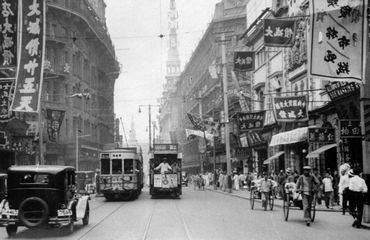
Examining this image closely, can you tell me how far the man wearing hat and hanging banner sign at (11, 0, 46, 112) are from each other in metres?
14.3

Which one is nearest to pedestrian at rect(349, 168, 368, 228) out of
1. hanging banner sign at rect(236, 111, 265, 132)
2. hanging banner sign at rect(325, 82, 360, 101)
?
hanging banner sign at rect(325, 82, 360, 101)

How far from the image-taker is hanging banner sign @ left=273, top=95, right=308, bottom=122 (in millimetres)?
28094

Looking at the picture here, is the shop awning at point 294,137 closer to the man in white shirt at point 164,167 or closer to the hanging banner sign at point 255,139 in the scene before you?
the man in white shirt at point 164,167

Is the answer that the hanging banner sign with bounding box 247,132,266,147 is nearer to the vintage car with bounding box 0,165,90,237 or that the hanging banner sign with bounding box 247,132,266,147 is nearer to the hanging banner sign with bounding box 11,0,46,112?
the hanging banner sign with bounding box 11,0,46,112

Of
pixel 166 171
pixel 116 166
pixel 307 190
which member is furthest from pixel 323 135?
pixel 116 166

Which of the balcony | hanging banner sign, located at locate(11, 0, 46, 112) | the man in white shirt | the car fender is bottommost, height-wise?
the car fender

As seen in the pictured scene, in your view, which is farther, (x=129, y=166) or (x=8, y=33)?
(x=129, y=166)

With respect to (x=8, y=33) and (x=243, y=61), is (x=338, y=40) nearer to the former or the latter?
(x=243, y=61)

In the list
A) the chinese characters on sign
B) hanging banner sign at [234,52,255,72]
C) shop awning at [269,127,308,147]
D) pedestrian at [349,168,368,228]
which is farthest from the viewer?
hanging banner sign at [234,52,255,72]

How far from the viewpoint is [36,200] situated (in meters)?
13.9

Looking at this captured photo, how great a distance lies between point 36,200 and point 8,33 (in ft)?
53.8

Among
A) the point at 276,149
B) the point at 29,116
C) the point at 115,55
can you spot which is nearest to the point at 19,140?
the point at 29,116

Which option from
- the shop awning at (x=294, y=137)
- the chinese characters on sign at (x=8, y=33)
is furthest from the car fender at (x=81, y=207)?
the shop awning at (x=294, y=137)

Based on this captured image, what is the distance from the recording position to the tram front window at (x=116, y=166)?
30.7 m
